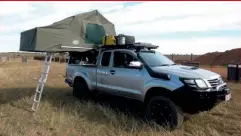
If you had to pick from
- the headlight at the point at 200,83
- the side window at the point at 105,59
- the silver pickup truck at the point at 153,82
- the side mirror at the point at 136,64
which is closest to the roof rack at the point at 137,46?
the silver pickup truck at the point at 153,82

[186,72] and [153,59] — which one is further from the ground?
[153,59]

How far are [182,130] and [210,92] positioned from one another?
1.00 meters

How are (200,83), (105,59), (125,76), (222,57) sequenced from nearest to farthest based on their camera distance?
(200,83)
(125,76)
(105,59)
(222,57)

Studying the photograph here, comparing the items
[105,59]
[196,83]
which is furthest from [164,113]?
[105,59]

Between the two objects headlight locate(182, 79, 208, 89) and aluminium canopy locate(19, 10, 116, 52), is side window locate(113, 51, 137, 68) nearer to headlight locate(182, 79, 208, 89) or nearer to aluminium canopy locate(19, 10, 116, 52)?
aluminium canopy locate(19, 10, 116, 52)

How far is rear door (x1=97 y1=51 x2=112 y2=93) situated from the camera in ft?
27.5

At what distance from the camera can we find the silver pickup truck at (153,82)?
6.27 meters

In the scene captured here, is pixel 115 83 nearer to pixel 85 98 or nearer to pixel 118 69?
pixel 118 69

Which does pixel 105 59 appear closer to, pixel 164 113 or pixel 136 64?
pixel 136 64

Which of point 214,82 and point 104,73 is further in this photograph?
point 104,73

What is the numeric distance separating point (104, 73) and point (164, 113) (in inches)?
99.5

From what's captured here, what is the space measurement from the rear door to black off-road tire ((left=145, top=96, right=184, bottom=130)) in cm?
175

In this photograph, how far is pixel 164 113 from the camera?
661 cm

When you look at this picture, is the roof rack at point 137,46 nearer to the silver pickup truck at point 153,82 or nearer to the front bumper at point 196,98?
the silver pickup truck at point 153,82
